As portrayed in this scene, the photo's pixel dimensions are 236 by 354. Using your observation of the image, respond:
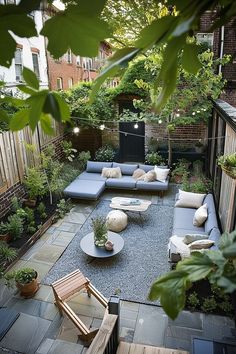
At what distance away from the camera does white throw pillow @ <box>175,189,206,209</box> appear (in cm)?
670

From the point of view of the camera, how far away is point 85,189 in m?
7.84

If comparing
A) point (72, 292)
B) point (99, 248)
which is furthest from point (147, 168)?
point (72, 292)

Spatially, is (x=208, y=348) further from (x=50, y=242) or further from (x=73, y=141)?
(x=73, y=141)

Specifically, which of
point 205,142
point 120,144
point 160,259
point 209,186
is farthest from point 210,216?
point 120,144

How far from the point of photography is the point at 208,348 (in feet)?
10.6

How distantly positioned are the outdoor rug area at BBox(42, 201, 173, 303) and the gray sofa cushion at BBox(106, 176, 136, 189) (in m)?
1.44

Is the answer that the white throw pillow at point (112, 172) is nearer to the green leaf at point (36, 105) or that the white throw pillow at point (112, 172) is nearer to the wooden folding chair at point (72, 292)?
the wooden folding chair at point (72, 292)

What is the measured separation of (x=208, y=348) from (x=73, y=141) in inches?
327

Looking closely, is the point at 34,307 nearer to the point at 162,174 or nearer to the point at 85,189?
the point at 85,189

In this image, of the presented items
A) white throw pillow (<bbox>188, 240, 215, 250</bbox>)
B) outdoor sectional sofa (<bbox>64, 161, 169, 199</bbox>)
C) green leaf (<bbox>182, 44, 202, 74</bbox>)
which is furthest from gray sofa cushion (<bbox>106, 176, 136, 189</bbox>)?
green leaf (<bbox>182, 44, 202, 74</bbox>)

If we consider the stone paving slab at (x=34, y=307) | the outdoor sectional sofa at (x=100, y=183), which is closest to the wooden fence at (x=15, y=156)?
the outdoor sectional sofa at (x=100, y=183)

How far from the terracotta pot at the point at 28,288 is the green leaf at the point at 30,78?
15.4 feet

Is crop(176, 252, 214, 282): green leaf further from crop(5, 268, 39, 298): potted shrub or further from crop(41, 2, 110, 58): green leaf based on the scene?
crop(5, 268, 39, 298): potted shrub

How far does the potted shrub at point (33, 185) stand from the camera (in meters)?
6.90
